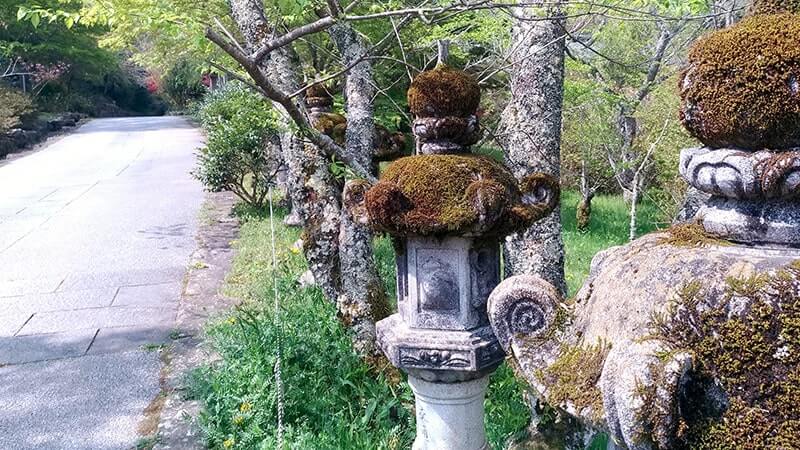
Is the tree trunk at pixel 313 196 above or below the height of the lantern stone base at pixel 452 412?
above

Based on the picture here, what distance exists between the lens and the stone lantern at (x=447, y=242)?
2359mm

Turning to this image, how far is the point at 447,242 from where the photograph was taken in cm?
250

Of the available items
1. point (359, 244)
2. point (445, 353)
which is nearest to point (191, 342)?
point (359, 244)

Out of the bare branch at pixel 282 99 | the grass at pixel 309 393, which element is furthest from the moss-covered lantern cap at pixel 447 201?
the grass at pixel 309 393

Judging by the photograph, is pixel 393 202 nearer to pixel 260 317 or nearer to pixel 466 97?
pixel 466 97

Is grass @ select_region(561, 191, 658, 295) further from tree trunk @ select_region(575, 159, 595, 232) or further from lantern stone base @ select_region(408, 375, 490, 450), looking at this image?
lantern stone base @ select_region(408, 375, 490, 450)

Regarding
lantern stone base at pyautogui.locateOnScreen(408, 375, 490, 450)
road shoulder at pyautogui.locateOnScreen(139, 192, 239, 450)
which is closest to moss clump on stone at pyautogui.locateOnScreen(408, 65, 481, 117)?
lantern stone base at pyautogui.locateOnScreen(408, 375, 490, 450)

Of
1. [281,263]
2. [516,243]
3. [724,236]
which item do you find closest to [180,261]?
[281,263]

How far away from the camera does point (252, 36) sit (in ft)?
12.8

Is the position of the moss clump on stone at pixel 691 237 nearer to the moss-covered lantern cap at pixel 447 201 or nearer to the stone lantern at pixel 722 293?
the stone lantern at pixel 722 293

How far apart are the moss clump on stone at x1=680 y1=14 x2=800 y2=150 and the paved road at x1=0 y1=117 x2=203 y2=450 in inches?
141

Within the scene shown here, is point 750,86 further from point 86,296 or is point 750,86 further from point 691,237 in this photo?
point 86,296

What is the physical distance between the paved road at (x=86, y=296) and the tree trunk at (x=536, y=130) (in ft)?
8.50

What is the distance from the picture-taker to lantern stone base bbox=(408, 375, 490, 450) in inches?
102
